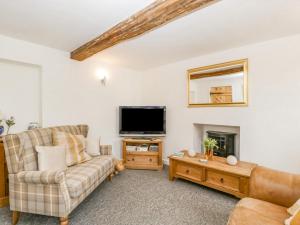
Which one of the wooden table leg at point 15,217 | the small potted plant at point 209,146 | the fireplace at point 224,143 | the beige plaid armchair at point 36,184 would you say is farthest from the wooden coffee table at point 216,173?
the wooden table leg at point 15,217

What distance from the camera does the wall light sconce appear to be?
3676 millimetres

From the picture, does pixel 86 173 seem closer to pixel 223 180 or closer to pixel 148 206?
pixel 148 206

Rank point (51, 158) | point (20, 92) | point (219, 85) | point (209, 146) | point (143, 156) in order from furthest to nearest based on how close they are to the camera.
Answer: point (143, 156) < point (219, 85) < point (209, 146) < point (20, 92) < point (51, 158)

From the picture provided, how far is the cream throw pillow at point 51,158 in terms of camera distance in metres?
2.07

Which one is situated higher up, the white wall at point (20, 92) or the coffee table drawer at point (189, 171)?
the white wall at point (20, 92)

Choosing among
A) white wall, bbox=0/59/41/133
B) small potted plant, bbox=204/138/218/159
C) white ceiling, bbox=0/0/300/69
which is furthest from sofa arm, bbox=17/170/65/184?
small potted plant, bbox=204/138/218/159

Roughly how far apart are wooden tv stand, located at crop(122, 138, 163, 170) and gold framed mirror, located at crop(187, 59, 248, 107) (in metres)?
1.16

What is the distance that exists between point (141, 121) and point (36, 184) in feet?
7.42

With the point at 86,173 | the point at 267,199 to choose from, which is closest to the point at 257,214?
the point at 267,199

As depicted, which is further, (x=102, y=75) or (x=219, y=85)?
(x=102, y=75)

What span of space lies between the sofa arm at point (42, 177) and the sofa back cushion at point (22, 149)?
150mm

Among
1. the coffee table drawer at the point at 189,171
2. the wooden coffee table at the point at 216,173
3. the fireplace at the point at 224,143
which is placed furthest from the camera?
the fireplace at the point at 224,143

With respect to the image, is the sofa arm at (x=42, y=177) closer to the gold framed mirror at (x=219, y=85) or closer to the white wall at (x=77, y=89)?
the white wall at (x=77, y=89)

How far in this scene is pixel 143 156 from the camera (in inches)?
145
